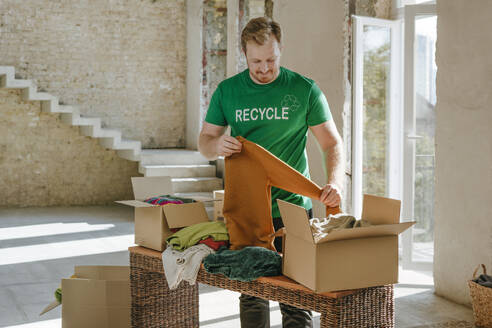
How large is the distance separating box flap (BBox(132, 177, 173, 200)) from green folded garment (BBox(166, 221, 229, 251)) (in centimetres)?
45

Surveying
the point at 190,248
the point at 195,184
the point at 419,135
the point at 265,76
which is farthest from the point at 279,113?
the point at 195,184

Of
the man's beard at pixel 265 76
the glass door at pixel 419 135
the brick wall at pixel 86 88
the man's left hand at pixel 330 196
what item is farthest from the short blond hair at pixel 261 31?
the brick wall at pixel 86 88

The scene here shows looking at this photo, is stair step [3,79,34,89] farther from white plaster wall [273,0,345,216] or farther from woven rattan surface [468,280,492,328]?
woven rattan surface [468,280,492,328]

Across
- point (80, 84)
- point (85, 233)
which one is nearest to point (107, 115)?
point (80, 84)

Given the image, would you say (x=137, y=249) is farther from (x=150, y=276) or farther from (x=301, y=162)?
(x=301, y=162)

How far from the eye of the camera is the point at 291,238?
6.94ft

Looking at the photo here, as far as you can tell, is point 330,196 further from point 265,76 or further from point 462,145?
point 462,145

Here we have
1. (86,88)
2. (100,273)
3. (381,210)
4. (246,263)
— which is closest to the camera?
(381,210)

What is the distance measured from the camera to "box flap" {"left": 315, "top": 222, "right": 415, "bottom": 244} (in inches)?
75.9

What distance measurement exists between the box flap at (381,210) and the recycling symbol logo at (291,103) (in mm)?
544

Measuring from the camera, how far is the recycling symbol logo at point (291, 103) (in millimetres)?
2488

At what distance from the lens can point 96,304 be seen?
10.1 feet

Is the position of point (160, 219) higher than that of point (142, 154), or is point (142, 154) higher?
point (142, 154)

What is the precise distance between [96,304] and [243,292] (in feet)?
3.87
